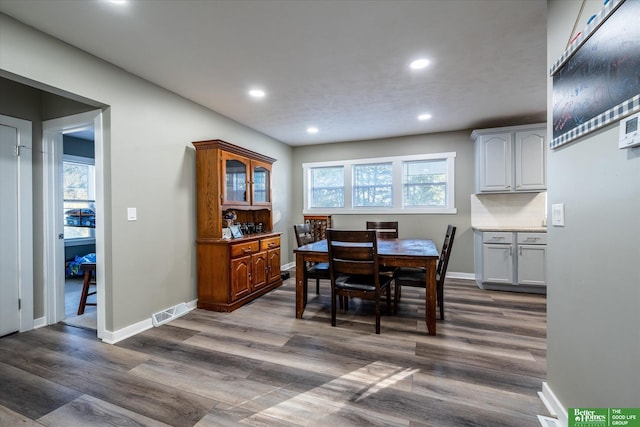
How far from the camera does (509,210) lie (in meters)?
4.43

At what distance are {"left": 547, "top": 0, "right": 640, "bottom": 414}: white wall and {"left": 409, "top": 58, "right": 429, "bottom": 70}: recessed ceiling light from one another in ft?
3.11

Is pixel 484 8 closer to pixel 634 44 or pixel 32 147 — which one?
pixel 634 44

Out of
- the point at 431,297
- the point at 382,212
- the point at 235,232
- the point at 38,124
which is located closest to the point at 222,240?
the point at 235,232

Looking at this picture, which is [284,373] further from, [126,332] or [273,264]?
[273,264]

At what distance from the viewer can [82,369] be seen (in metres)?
2.06

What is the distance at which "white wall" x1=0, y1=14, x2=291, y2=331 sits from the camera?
6.79ft

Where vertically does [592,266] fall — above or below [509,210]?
below

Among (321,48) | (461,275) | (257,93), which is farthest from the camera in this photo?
(461,275)

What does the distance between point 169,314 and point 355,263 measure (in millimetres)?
2124

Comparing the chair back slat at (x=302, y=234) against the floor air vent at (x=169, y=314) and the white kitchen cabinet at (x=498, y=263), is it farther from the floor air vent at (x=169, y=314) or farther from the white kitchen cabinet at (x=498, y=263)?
the white kitchen cabinet at (x=498, y=263)

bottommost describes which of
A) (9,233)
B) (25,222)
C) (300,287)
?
(300,287)

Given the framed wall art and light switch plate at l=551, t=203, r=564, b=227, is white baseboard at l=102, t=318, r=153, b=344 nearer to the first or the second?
light switch plate at l=551, t=203, r=564, b=227

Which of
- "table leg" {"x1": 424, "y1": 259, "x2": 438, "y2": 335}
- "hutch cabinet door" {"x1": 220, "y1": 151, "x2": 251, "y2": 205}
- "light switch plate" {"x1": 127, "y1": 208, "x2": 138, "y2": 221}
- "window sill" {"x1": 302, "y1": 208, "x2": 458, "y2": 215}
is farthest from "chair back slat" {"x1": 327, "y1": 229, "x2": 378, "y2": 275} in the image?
"window sill" {"x1": 302, "y1": 208, "x2": 458, "y2": 215}

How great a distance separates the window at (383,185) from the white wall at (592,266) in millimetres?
3256
